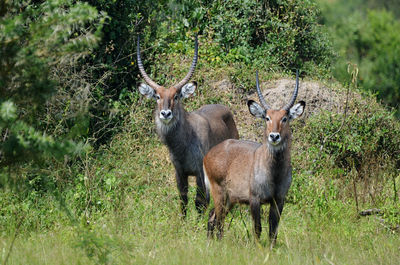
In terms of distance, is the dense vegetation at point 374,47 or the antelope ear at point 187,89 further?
the dense vegetation at point 374,47

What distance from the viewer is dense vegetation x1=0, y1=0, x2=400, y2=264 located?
12.3 ft

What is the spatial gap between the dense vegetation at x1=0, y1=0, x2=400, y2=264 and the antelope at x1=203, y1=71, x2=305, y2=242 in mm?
225

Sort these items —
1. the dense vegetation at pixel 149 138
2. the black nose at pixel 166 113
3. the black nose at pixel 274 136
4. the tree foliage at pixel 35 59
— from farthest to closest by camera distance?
1. the black nose at pixel 166 113
2. the black nose at pixel 274 136
3. the dense vegetation at pixel 149 138
4. the tree foliage at pixel 35 59

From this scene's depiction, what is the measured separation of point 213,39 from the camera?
10414 mm

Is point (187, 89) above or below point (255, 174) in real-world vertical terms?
above

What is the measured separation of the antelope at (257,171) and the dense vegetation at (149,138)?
225 millimetres

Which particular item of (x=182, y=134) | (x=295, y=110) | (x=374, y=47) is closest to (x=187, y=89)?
(x=182, y=134)

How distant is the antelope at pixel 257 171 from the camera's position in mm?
5590

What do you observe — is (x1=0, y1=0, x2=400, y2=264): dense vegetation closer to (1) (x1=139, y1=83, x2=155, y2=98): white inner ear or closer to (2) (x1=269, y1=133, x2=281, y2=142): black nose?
(1) (x1=139, y1=83, x2=155, y2=98): white inner ear

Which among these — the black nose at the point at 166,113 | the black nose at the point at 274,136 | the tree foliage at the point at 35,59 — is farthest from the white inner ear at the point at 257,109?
the tree foliage at the point at 35,59

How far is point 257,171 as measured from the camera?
5.68 meters

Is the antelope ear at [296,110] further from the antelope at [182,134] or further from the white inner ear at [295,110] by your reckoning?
the antelope at [182,134]

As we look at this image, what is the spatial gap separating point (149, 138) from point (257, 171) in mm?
3251

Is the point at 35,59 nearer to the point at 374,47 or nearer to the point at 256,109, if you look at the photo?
the point at 256,109
